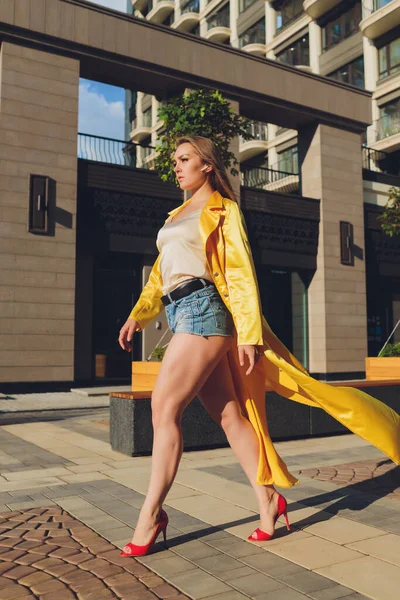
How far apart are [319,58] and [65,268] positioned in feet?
67.4

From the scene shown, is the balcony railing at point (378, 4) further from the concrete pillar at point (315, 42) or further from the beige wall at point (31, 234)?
the beige wall at point (31, 234)

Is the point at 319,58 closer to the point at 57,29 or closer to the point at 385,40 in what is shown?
the point at 385,40

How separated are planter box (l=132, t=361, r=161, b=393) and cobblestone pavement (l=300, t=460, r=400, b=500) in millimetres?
4579

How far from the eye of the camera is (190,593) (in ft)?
8.44

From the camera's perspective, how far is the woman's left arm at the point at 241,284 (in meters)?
3.00

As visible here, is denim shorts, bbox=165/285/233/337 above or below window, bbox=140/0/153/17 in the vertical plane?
below

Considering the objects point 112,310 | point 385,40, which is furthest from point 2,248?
point 385,40

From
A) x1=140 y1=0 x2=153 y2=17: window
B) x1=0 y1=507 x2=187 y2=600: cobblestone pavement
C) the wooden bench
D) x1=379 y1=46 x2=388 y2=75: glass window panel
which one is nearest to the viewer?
x1=0 y1=507 x2=187 y2=600: cobblestone pavement

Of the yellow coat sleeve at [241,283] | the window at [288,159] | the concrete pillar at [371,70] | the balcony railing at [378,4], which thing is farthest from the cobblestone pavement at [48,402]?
the balcony railing at [378,4]

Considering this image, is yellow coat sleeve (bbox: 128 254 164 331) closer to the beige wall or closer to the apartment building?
the beige wall

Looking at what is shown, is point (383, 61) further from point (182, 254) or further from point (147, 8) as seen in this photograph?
point (182, 254)

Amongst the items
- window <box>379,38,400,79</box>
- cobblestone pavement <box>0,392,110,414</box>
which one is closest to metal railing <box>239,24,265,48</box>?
window <box>379,38,400,79</box>

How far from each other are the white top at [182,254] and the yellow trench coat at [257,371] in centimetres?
6

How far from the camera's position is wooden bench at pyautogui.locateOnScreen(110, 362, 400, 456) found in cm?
631
